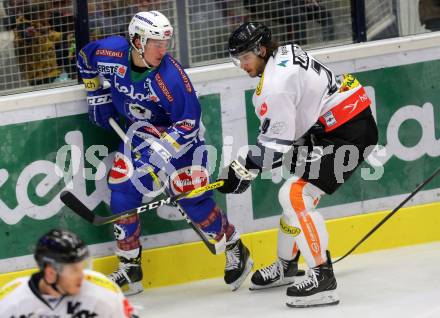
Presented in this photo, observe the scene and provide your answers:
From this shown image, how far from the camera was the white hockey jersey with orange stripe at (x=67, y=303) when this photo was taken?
3736mm

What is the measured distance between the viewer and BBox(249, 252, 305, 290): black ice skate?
582cm

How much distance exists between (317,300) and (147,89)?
1.24 meters

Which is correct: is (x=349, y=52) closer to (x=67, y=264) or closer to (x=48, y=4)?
(x=48, y=4)

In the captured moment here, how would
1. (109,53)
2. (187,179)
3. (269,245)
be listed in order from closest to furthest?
(109,53) → (187,179) → (269,245)

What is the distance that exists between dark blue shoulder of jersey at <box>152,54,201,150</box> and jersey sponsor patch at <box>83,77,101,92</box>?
0.30 metres

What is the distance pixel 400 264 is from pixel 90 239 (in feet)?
5.10

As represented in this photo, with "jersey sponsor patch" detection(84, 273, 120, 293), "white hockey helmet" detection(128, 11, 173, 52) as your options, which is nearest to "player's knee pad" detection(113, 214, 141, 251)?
"white hockey helmet" detection(128, 11, 173, 52)

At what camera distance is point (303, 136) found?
5535 millimetres

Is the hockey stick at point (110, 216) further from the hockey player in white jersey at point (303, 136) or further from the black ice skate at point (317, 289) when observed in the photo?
the black ice skate at point (317, 289)

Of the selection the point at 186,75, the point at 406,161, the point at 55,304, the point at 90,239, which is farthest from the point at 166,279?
the point at 55,304

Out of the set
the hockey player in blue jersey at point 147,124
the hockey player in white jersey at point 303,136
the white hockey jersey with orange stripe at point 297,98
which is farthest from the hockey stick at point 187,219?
the white hockey jersey with orange stripe at point 297,98

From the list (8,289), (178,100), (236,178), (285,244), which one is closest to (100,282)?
(8,289)

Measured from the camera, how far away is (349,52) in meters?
6.21

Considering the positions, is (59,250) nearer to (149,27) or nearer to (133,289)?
(149,27)
